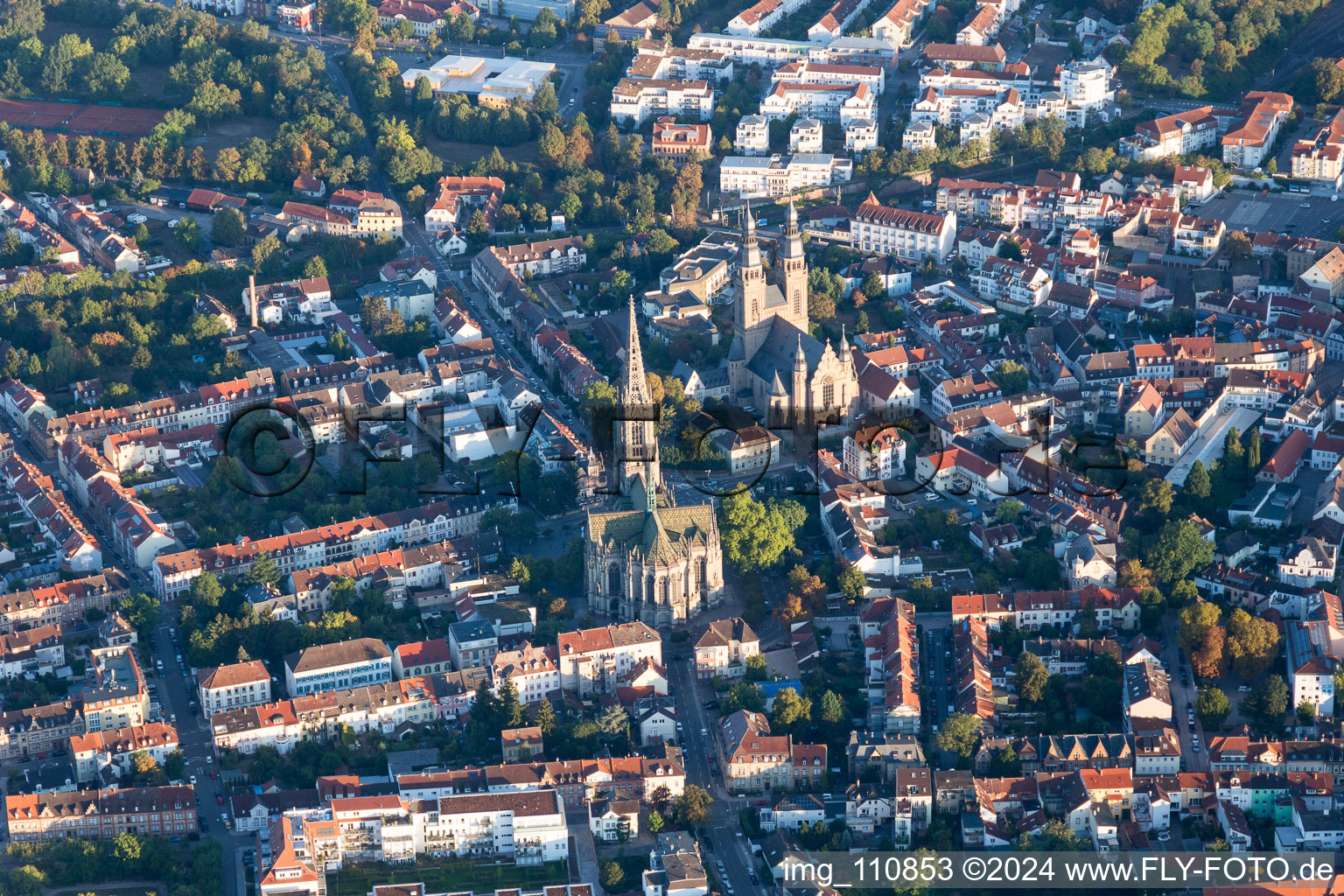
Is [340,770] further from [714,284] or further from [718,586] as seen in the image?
[714,284]

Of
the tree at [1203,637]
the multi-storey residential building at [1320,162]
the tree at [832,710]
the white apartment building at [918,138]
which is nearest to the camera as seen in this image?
the tree at [832,710]

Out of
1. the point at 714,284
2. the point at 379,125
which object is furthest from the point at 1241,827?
the point at 379,125

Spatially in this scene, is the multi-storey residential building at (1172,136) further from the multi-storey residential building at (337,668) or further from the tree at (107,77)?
the tree at (107,77)

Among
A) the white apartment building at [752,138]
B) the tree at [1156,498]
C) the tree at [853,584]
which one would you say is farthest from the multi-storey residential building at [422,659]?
the white apartment building at [752,138]

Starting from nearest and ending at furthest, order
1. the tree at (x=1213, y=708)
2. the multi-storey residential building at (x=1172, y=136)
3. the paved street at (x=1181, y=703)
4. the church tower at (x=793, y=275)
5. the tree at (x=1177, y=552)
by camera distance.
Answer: the paved street at (x=1181, y=703)
the tree at (x=1213, y=708)
the tree at (x=1177, y=552)
the church tower at (x=793, y=275)
the multi-storey residential building at (x=1172, y=136)

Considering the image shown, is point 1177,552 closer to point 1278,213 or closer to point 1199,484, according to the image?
point 1199,484

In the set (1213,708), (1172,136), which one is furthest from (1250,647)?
(1172,136)

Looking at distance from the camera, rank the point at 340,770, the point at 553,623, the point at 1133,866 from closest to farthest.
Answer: the point at 1133,866, the point at 340,770, the point at 553,623
